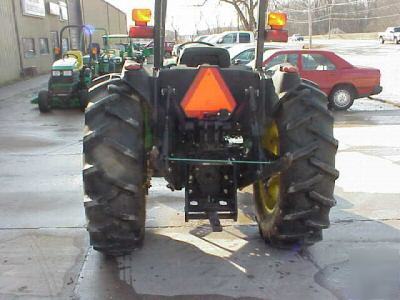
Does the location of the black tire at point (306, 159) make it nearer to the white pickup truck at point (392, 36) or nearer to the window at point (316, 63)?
the window at point (316, 63)

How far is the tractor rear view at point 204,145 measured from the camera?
3576 mm

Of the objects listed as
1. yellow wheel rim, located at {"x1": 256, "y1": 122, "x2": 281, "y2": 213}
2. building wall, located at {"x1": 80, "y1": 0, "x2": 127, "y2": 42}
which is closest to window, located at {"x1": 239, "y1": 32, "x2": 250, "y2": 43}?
building wall, located at {"x1": 80, "y1": 0, "x2": 127, "y2": 42}

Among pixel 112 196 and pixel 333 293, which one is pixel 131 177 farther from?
pixel 333 293

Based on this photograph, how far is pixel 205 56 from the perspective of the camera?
4371mm

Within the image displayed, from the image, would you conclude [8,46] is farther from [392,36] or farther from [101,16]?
[392,36]

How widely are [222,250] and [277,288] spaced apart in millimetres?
751

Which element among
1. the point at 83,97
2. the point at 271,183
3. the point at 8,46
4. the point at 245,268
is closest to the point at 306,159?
the point at 271,183

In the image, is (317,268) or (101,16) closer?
(317,268)

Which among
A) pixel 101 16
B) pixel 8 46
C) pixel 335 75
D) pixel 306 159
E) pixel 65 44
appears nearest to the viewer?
pixel 306 159

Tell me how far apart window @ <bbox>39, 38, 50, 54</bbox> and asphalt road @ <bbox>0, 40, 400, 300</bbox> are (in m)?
23.6

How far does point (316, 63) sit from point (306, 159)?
9.41m

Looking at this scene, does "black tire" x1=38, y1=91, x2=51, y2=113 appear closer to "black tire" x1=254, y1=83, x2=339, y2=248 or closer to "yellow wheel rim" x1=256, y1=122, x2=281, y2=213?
"yellow wheel rim" x1=256, y1=122, x2=281, y2=213

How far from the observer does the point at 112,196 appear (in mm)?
3572

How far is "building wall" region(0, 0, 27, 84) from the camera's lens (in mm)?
21672
